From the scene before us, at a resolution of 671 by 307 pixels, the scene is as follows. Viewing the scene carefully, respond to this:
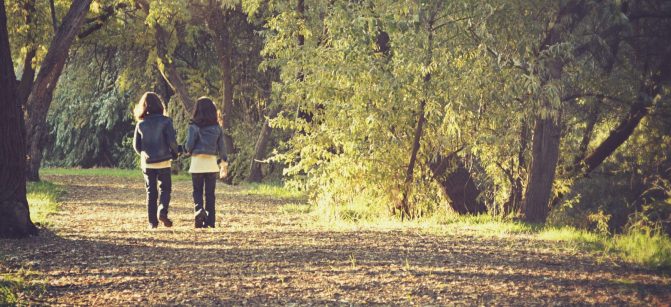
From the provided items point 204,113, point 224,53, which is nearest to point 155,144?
point 204,113

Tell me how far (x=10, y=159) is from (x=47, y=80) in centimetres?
938

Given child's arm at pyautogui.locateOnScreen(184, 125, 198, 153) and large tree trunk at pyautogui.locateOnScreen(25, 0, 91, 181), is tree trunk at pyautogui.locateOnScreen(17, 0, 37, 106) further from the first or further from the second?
child's arm at pyautogui.locateOnScreen(184, 125, 198, 153)

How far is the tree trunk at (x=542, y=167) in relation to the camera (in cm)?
1469

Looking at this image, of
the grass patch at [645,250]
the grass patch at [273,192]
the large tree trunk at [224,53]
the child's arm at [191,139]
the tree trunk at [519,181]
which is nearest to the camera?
the grass patch at [645,250]

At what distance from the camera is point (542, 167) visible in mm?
14750

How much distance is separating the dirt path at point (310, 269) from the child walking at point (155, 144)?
610mm

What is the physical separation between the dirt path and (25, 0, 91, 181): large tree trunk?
11.3 ft

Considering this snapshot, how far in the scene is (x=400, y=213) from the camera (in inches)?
622

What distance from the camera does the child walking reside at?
42.7ft

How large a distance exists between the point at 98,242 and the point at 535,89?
5696mm

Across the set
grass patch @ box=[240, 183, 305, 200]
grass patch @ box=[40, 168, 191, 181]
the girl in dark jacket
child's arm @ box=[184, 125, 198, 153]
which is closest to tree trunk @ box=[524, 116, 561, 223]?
the girl in dark jacket

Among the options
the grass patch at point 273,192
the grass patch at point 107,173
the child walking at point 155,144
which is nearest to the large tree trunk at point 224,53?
the grass patch at point 273,192

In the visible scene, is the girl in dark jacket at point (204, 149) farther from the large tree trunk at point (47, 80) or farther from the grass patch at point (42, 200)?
the large tree trunk at point (47, 80)

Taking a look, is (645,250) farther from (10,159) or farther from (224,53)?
(224,53)
